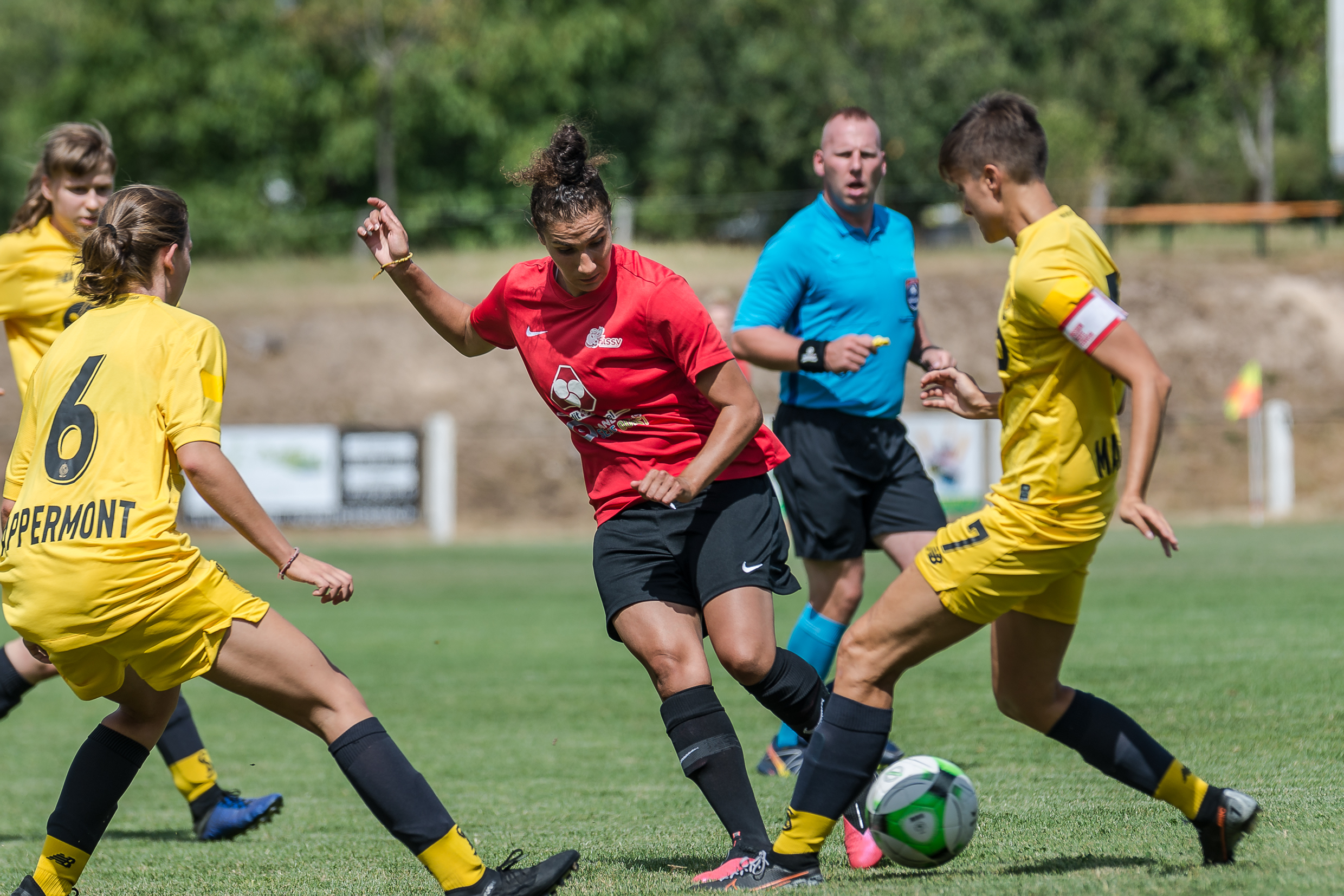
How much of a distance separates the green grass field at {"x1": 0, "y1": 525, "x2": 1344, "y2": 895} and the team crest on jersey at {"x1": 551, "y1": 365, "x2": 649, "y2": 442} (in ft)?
4.49

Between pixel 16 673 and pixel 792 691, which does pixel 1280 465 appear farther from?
pixel 16 673

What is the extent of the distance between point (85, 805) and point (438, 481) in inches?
760

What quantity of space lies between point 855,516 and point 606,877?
7.13ft

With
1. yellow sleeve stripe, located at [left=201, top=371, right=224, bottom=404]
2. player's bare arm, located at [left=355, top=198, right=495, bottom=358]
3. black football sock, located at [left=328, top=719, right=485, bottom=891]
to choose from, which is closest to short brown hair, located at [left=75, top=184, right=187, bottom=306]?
yellow sleeve stripe, located at [left=201, top=371, right=224, bottom=404]

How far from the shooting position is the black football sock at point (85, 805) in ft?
13.2

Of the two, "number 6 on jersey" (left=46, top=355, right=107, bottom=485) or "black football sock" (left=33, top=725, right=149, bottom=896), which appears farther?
"black football sock" (left=33, top=725, right=149, bottom=896)

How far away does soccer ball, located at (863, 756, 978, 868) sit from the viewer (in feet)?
12.9

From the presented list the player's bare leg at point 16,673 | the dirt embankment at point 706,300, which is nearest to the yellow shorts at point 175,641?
the player's bare leg at point 16,673

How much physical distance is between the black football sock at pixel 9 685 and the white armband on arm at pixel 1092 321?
4210mm

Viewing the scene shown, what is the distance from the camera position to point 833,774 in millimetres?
3859

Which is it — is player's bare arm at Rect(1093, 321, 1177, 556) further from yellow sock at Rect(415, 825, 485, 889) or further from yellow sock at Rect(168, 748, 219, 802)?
yellow sock at Rect(168, 748, 219, 802)

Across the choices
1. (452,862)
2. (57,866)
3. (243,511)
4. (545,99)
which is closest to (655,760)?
(452,862)

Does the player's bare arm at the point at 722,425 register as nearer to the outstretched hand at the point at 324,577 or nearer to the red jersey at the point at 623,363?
the red jersey at the point at 623,363

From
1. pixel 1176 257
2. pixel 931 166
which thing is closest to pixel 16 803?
pixel 1176 257
